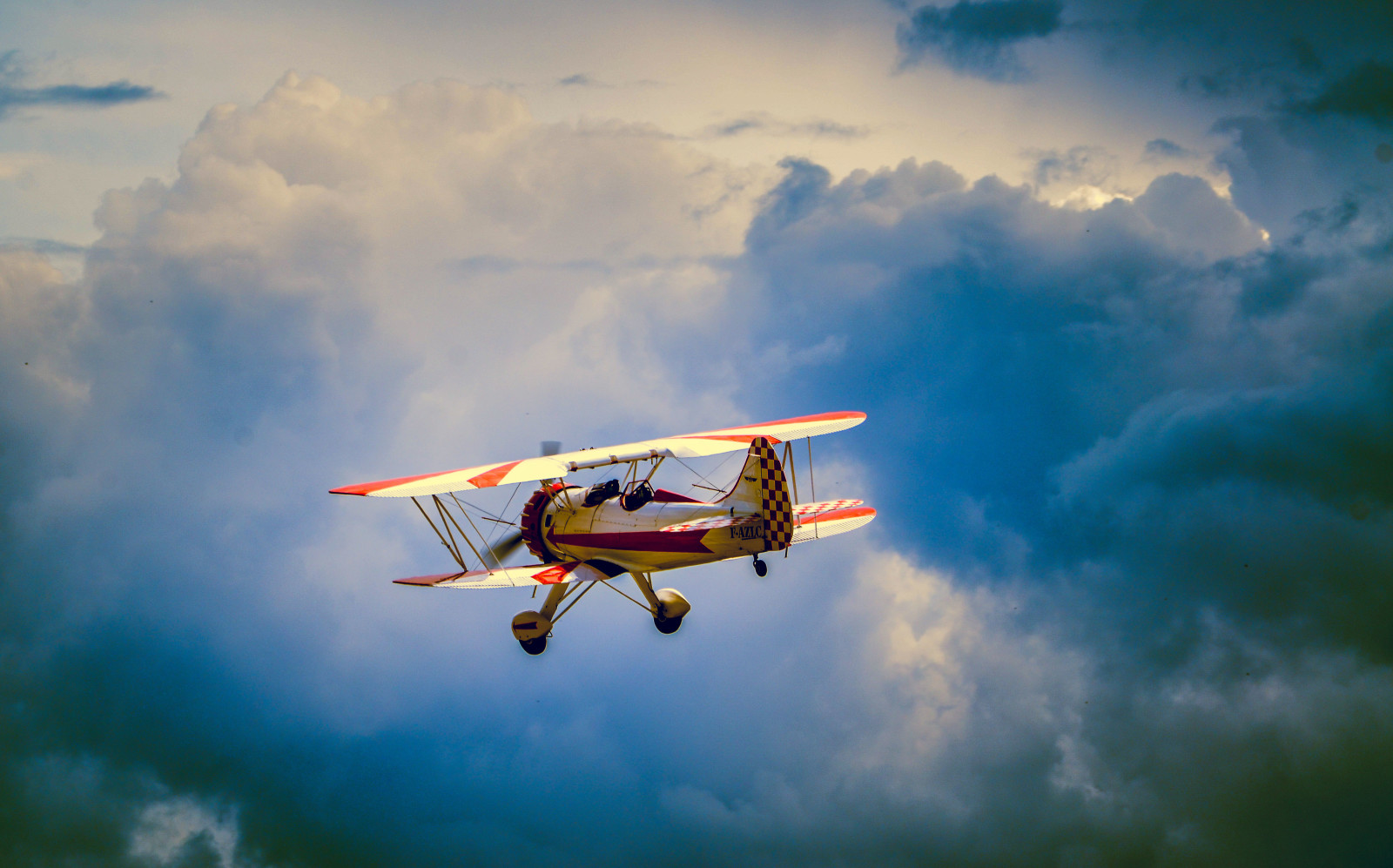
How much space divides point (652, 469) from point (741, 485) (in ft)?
8.29

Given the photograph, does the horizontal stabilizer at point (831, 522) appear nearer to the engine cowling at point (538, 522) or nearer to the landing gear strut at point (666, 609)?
the landing gear strut at point (666, 609)

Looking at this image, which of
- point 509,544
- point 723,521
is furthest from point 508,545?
point 723,521

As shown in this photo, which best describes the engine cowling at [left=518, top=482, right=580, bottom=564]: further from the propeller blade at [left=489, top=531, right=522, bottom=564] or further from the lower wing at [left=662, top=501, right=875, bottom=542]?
the lower wing at [left=662, top=501, right=875, bottom=542]

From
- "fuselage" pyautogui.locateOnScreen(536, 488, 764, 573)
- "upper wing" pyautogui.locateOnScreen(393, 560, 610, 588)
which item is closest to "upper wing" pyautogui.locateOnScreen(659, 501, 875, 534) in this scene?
"fuselage" pyautogui.locateOnScreen(536, 488, 764, 573)

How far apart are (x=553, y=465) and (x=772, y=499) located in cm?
439

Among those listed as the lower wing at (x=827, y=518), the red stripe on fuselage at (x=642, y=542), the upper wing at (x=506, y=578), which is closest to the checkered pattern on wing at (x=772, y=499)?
the red stripe on fuselage at (x=642, y=542)

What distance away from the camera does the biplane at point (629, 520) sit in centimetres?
1873

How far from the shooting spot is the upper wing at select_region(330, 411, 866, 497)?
60.4 ft

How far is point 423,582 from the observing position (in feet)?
62.9

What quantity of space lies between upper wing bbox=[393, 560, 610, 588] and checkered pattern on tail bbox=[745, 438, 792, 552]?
3962 millimetres

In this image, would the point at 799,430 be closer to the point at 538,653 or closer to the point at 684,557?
the point at 684,557

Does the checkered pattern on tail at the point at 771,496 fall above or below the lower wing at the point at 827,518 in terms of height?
below

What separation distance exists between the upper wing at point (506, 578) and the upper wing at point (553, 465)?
1.87 metres

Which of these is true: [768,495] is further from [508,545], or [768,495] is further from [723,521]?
[508,545]
